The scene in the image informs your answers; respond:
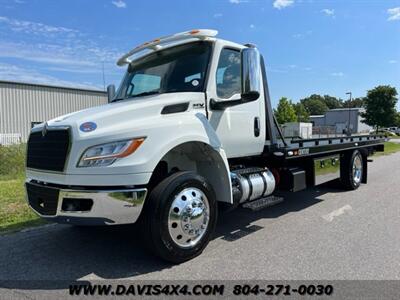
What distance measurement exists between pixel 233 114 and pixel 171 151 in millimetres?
1099

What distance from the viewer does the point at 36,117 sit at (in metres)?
31.4

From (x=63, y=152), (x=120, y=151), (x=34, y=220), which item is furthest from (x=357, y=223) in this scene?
(x=34, y=220)

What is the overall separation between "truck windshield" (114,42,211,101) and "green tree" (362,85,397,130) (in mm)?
50920

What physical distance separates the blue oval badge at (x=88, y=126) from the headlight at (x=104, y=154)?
21 centimetres

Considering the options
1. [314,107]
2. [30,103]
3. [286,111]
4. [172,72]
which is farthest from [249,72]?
[314,107]

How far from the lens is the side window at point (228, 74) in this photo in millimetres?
4965

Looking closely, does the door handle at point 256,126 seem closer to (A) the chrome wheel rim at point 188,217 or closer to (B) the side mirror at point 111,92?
(A) the chrome wheel rim at point 188,217

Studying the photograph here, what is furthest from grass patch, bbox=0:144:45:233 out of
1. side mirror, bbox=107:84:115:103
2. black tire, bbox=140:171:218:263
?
black tire, bbox=140:171:218:263

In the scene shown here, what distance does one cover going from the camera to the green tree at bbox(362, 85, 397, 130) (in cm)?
4962

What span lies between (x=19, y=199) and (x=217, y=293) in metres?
5.89

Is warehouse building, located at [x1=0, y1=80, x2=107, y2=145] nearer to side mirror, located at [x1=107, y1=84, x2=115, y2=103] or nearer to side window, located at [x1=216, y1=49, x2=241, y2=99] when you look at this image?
side mirror, located at [x1=107, y1=84, x2=115, y2=103]

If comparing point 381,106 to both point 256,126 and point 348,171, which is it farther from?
point 256,126

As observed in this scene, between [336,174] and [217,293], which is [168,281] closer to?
[217,293]

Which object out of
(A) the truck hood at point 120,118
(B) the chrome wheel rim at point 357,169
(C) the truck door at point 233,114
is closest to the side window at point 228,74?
(C) the truck door at point 233,114
